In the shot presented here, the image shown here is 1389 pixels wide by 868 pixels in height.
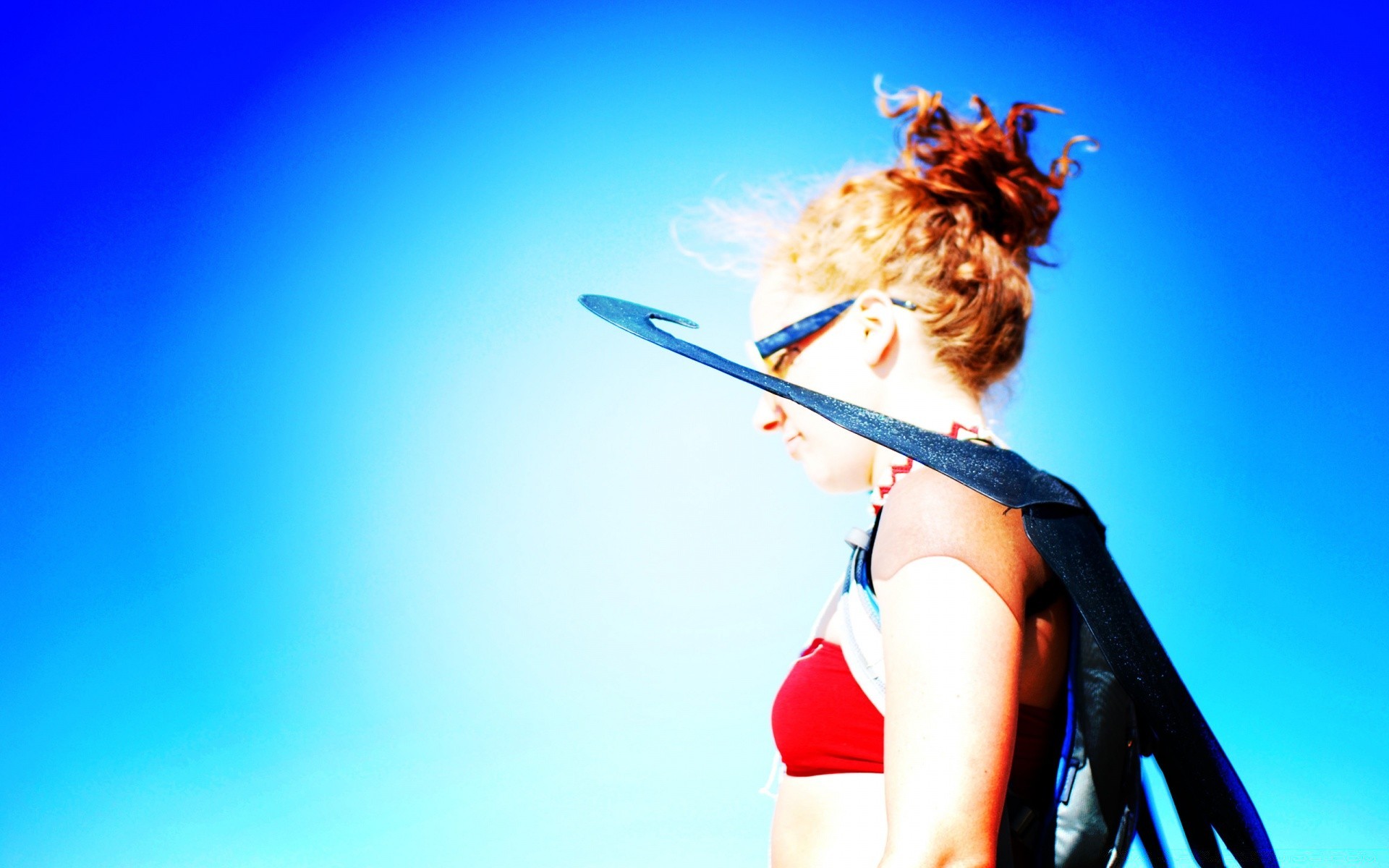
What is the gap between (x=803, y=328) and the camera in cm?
127

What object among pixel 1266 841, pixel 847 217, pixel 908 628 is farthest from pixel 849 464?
pixel 1266 841

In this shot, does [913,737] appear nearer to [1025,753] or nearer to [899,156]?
[1025,753]

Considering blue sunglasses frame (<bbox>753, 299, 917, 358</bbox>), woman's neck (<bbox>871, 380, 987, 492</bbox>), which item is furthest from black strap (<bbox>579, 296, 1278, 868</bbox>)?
blue sunglasses frame (<bbox>753, 299, 917, 358</bbox>)

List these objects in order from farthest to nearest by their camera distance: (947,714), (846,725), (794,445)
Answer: (794,445)
(846,725)
(947,714)

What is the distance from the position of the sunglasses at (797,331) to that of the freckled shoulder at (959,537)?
35cm

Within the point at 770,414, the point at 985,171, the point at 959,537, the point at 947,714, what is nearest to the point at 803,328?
the point at 770,414

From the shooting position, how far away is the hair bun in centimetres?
130

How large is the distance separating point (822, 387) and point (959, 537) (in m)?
0.42

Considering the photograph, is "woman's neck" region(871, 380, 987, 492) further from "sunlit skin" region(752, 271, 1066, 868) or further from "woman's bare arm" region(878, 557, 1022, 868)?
"woman's bare arm" region(878, 557, 1022, 868)

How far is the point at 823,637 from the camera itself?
1.19 meters

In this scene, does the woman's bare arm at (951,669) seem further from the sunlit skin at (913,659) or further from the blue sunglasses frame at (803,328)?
the blue sunglasses frame at (803,328)

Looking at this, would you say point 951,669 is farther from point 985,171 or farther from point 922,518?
point 985,171

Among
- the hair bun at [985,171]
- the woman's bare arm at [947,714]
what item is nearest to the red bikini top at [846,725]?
the woman's bare arm at [947,714]

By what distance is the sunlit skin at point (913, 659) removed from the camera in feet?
2.63
